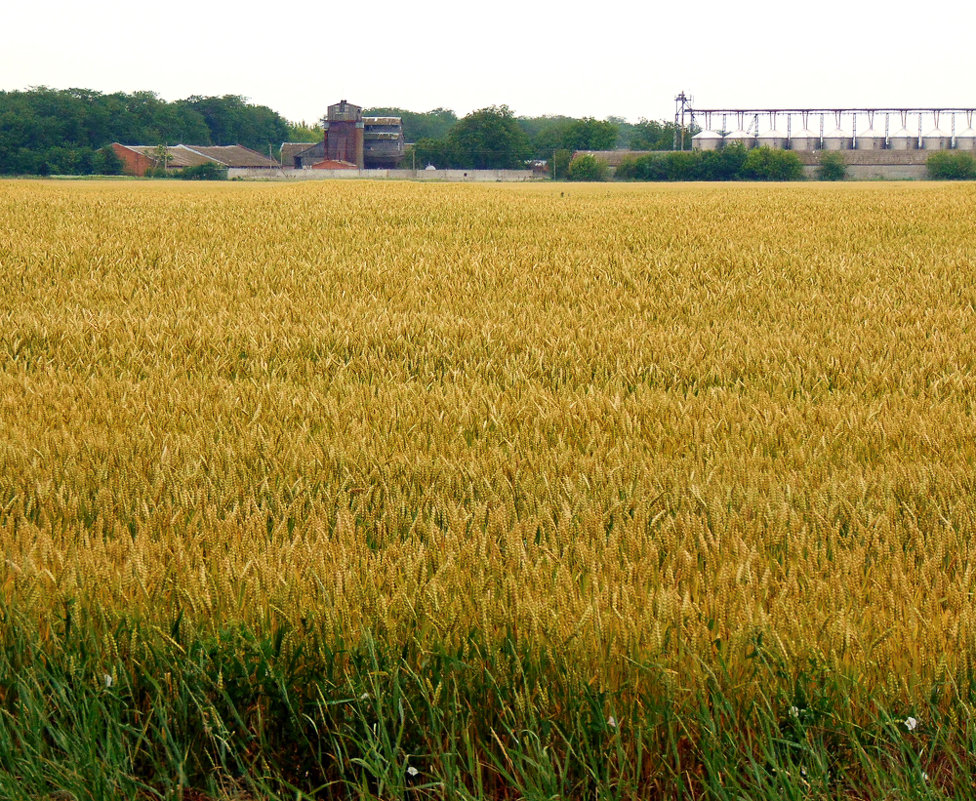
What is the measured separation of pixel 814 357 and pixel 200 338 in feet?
10.3

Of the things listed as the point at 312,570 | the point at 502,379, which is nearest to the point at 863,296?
the point at 502,379

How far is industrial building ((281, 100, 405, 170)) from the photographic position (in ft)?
344

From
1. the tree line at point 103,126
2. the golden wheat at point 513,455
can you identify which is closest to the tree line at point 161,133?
the tree line at point 103,126

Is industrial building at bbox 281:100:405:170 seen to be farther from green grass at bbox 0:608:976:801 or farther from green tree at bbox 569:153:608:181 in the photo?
green grass at bbox 0:608:976:801

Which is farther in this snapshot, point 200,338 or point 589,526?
point 200,338

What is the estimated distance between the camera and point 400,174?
3907 inches

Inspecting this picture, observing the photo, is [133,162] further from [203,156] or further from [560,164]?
[560,164]

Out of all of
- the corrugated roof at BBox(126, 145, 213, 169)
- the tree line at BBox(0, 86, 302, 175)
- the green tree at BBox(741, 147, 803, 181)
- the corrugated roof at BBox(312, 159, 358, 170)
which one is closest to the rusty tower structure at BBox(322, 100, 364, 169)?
the corrugated roof at BBox(312, 159, 358, 170)

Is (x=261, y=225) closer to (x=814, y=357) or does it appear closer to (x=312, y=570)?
(x=814, y=357)

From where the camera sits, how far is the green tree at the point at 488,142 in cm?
10912

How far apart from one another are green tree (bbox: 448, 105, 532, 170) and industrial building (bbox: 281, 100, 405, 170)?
700 centimetres

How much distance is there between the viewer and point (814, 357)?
4.52 meters

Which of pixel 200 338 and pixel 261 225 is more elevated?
pixel 261 225

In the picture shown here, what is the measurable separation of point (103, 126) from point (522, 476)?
4978 inches
